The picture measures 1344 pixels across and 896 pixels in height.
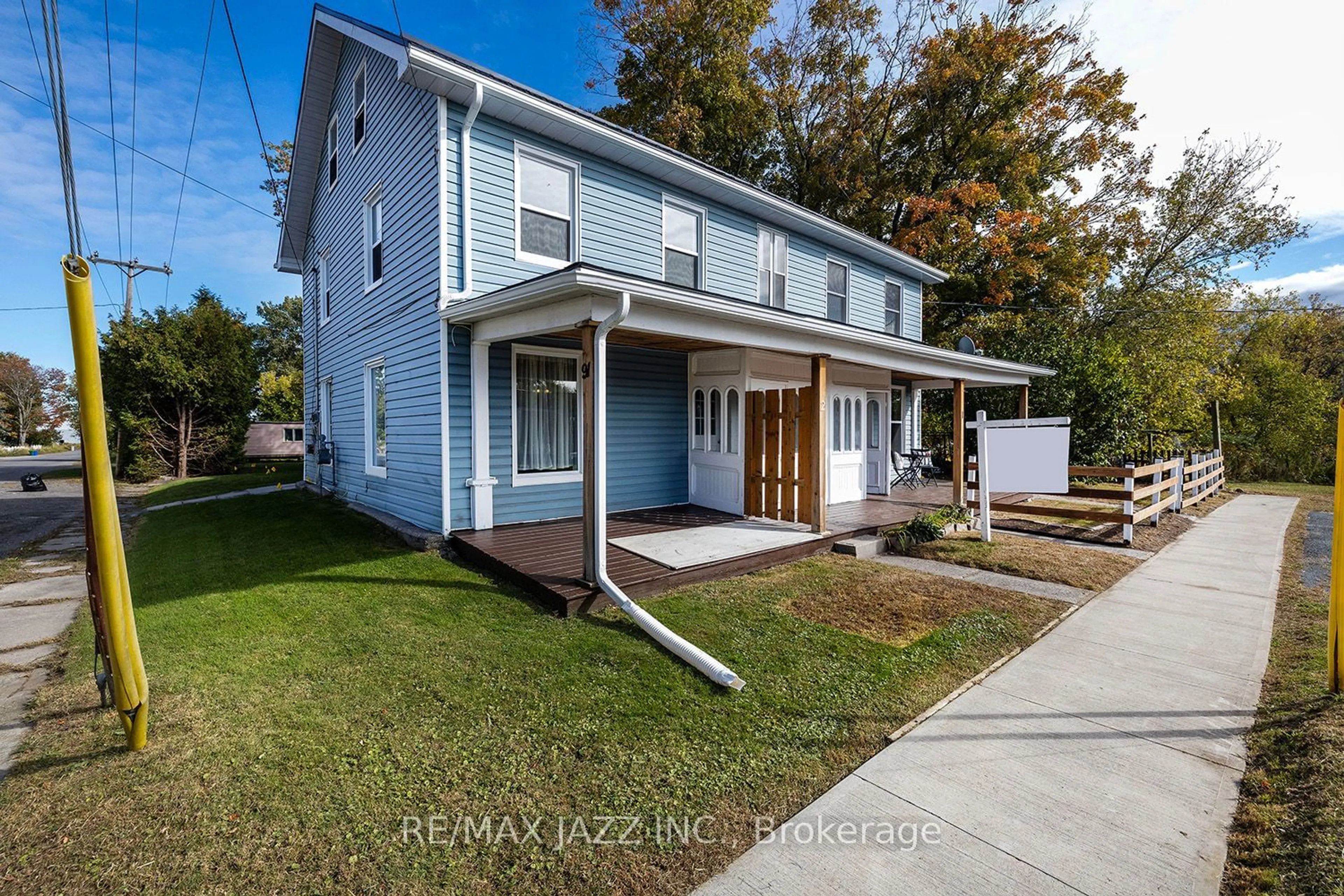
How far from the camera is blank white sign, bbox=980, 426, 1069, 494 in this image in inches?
268

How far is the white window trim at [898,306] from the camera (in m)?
13.4

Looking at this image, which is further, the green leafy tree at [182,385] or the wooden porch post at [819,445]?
the green leafy tree at [182,385]

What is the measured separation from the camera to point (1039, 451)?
7.03m

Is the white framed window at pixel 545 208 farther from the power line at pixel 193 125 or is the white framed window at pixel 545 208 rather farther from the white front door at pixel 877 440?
the white front door at pixel 877 440

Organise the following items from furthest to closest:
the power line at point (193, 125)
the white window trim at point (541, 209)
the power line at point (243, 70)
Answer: the white window trim at point (541, 209)
the power line at point (193, 125)
the power line at point (243, 70)

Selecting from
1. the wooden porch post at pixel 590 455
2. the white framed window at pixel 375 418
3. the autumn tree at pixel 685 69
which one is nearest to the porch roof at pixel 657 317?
the wooden porch post at pixel 590 455

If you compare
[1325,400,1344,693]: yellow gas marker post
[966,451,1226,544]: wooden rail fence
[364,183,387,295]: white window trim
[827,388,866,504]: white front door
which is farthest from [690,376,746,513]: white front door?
[1325,400,1344,693]: yellow gas marker post

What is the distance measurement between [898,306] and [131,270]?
77.4 feet

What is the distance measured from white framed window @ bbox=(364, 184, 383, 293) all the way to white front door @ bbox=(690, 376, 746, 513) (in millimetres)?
5258

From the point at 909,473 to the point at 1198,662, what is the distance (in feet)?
29.0

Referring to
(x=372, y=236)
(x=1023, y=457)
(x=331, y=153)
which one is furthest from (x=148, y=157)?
(x=1023, y=457)

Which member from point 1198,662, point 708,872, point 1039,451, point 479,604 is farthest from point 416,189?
point 1198,662

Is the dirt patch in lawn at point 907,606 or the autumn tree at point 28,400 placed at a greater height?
the autumn tree at point 28,400

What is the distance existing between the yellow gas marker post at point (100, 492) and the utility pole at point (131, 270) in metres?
18.2
